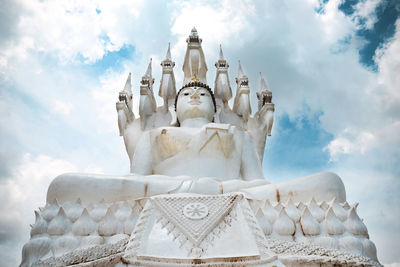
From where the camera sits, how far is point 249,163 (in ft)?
17.7

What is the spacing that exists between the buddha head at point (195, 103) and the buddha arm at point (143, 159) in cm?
93

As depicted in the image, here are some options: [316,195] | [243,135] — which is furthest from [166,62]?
[316,195]

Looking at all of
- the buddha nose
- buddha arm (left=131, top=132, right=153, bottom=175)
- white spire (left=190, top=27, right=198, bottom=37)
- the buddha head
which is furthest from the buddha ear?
white spire (left=190, top=27, right=198, bottom=37)

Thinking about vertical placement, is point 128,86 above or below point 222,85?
below

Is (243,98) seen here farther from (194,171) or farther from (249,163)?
(194,171)

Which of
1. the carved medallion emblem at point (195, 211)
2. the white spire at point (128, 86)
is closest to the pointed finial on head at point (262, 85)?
the white spire at point (128, 86)

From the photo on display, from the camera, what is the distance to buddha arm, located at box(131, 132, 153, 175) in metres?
5.12

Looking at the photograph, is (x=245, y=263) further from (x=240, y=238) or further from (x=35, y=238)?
(x=35, y=238)

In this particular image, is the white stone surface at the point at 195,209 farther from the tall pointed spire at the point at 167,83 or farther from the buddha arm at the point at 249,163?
the tall pointed spire at the point at 167,83

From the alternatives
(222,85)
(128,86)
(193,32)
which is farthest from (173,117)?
(193,32)

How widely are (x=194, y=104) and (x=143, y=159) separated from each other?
61.9 inches

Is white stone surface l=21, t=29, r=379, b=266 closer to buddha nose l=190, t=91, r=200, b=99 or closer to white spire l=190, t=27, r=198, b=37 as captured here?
buddha nose l=190, t=91, r=200, b=99

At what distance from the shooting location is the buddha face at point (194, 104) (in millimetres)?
5750

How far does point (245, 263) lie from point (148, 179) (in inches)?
84.2
